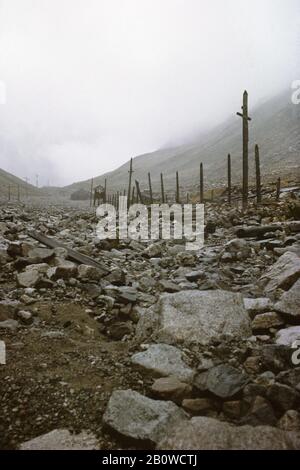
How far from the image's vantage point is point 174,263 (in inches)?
222

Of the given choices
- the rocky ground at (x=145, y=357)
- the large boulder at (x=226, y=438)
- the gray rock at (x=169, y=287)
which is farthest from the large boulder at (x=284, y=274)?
the large boulder at (x=226, y=438)

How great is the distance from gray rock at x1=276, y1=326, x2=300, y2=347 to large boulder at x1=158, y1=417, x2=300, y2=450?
898mm

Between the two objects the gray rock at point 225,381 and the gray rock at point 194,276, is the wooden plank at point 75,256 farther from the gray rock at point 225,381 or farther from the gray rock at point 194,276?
the gray rock at point 225,381

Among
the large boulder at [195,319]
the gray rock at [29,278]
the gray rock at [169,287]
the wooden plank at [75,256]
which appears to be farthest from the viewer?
the wooden plank at [75,256]

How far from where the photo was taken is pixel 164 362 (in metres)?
2.43

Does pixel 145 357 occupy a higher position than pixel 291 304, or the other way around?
pixel 291 304

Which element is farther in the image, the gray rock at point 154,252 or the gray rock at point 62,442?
the gray rock at point 154,252

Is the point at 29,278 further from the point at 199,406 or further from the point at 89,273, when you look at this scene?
the point at 199,406

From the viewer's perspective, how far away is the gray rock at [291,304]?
2863 mm

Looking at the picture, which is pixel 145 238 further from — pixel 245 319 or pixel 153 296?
pixel 245 319

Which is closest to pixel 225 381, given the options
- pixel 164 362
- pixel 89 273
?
pixel 164 362

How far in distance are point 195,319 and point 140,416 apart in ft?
3.76

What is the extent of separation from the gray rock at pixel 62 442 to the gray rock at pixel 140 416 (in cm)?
13

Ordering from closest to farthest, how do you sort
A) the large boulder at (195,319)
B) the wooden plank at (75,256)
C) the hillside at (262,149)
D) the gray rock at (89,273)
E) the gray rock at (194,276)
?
the large boulder at (195,319)
the gray rock at (89,273)
the gray rock at (194,276)
the wooden plank at (75,256)
the hillside at (262,149)
